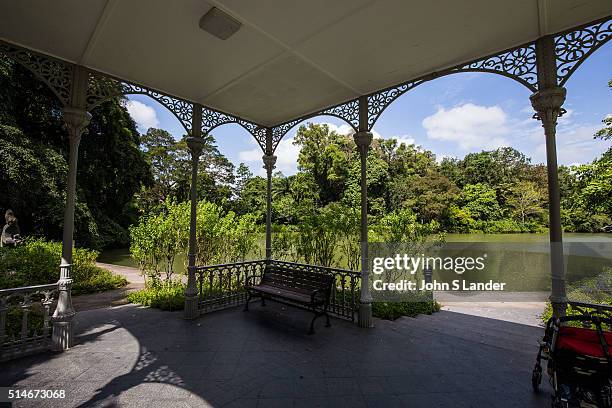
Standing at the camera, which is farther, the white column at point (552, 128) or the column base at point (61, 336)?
the column base at point (61, 336)

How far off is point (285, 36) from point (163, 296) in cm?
578

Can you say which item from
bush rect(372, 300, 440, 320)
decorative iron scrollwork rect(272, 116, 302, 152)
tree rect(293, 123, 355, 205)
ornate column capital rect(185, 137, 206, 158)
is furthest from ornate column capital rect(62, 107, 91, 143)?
tree rect(293, 123, 355, 205)

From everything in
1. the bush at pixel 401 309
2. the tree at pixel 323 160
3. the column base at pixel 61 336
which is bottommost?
the bush at pixel 401 309

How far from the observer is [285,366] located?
305 cm

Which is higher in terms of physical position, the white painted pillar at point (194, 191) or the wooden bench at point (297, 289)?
the white painted pillar at point (194, 191)

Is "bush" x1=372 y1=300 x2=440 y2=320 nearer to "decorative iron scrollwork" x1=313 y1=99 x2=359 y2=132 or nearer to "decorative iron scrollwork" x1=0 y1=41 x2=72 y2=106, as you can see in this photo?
"decorative iron scrollwork" x1=313 y1=99 x2=359 y2=132

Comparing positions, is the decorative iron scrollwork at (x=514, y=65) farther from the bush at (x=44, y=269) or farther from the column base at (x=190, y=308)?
the bush at (x=44, y=269)

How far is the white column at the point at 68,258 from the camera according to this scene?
354 centimetres

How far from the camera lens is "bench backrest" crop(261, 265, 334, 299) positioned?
4.51 metres

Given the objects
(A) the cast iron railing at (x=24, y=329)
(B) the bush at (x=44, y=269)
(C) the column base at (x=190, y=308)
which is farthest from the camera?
(B) the bush at (x=44, y=269)

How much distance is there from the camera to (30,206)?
30.0 ft

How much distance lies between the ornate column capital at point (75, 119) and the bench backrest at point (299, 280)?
12.8ft

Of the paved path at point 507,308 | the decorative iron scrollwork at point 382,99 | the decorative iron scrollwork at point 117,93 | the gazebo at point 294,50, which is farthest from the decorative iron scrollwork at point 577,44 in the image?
the decorative iron scrollwork at point 117,93

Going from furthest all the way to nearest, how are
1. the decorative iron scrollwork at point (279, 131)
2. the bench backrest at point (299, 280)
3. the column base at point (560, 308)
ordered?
1. the decorative iron scrollwork at point (279, 131)
2. the bench backrest at point (299, 280)
3. the column base at point (560, 308)
